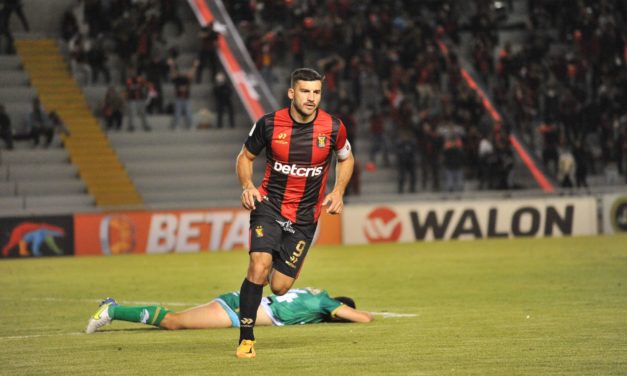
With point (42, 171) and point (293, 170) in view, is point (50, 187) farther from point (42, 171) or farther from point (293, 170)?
point (293, 170)

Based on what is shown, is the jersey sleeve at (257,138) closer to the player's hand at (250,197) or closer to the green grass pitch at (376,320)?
the player's hand at (250,197)

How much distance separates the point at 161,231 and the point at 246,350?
18.1 meters

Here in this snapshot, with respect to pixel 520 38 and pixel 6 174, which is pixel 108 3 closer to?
pixel 6 174

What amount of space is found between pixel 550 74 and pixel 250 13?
9162 mm

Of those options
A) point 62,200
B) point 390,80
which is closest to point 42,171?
point 62,200

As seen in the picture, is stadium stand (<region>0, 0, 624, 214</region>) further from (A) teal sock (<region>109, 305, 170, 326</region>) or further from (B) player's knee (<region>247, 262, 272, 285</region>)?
(B) player's knee (<region>247, 262, 272, 285</region>)

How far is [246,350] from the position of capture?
375 inches

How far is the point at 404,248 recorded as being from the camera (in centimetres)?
2639

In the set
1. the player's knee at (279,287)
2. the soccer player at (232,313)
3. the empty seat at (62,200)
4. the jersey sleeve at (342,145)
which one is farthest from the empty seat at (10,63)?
the player's knee at (279,287)

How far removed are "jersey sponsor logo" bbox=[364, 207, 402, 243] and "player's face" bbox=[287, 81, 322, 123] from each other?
62.0ft

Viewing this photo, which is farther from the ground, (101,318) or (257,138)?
(257,138)

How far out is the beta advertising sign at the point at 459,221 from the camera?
1133 inches

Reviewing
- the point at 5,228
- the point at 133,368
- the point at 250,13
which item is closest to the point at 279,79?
the point at 250,13

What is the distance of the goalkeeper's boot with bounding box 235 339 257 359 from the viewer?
9516 millimetres
